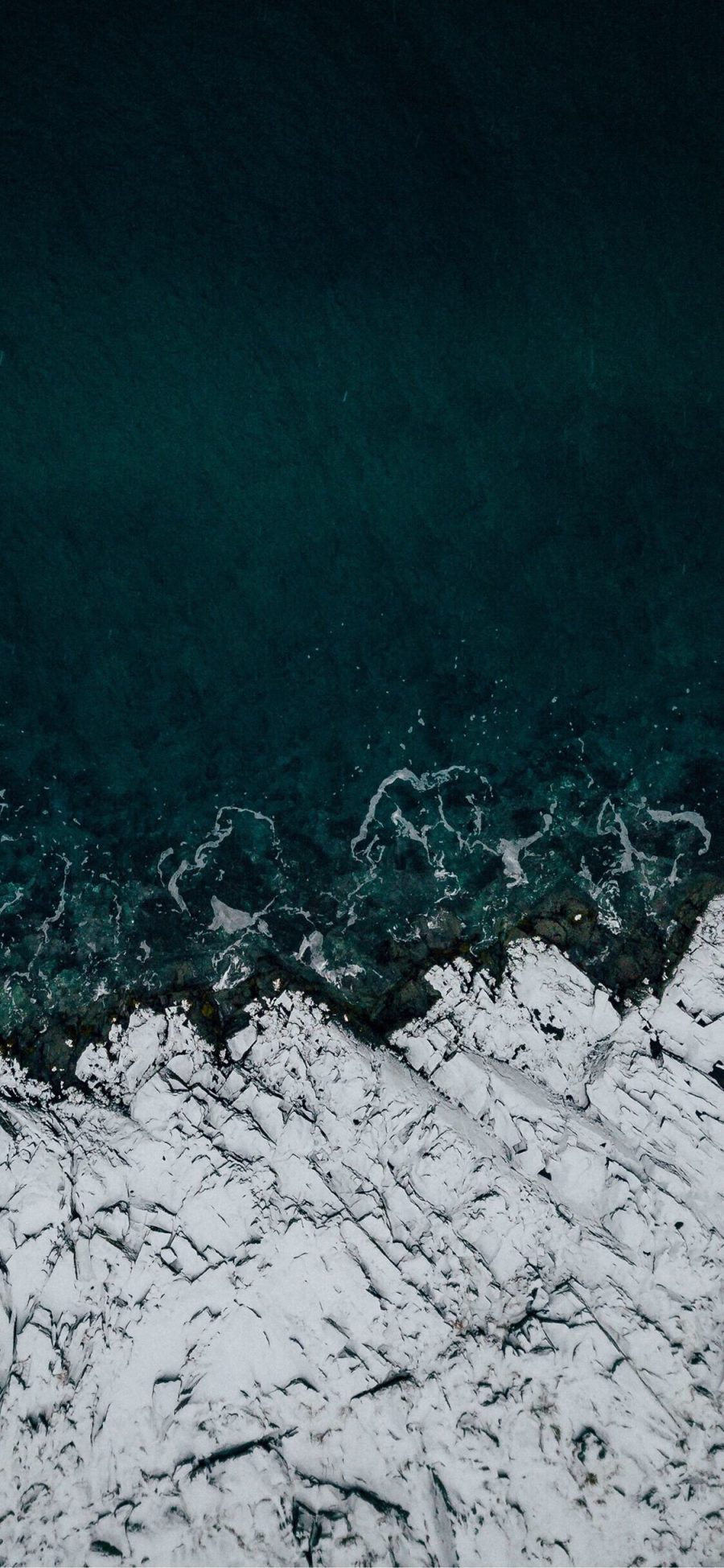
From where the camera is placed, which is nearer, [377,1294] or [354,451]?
[377,1294]

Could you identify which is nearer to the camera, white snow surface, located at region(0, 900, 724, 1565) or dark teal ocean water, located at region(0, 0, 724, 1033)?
white snow surface, located at region(0, 900, 724, 1565)

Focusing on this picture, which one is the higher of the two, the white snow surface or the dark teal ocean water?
the dark teal ocean water

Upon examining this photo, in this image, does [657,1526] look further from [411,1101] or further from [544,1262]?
[411,1101]

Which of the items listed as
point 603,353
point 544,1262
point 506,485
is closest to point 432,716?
point 506,485

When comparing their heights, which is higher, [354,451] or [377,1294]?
[354,451]

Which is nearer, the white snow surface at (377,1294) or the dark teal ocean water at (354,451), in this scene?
the white snow surface at (377,1294)
